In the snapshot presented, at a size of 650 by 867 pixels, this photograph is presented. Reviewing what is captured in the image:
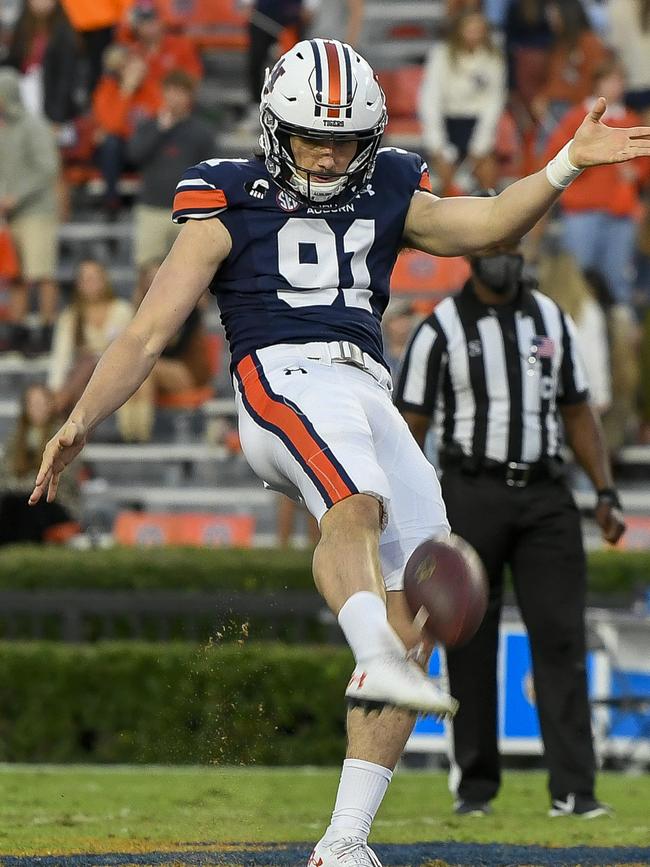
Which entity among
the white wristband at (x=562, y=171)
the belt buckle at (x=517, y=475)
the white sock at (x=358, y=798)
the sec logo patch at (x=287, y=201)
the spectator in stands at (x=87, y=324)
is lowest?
the spectator in stands at (x=87, y=324)

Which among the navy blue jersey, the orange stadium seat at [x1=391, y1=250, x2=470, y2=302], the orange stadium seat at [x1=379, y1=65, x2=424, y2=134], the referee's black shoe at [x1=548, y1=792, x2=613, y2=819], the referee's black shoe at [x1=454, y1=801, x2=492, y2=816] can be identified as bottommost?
the referee's black shoe at [x1=454, y1=801, x2=492, y2=816]

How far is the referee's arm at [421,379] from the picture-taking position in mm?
7191

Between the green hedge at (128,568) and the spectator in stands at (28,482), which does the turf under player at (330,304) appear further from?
the spectator in stands at (28,482)

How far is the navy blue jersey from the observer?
5.09 meters

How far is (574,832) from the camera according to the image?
21.1ft

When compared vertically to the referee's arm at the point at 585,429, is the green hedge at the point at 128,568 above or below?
below

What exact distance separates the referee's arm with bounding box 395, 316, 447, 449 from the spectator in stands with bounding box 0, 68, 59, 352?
756 cm

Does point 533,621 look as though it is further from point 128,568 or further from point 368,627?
point 128,568

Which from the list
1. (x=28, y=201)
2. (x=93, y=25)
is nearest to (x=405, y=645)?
(x=28, y=201)

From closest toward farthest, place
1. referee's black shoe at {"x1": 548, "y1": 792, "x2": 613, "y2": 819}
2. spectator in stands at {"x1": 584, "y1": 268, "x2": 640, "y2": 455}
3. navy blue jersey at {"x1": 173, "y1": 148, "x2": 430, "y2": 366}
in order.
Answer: navy blue jersey at {"x1": 173, "y1": 148, "x2": 430, "y2": 366} → referee's black shoe at {"x1": 548, "y1": 792, "x2": 613, "y2": 819} → spectator in stands at {"x1": 584, "y1": 268, "x2": 640, "y2": 455}

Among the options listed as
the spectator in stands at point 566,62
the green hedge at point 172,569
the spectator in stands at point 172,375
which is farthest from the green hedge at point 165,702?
the spectator in stands at point 566,62

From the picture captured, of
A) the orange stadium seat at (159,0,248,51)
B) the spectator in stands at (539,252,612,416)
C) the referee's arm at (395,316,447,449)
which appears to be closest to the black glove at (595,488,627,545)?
the referee's arm at (395,316,447,449)

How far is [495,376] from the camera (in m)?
7.17

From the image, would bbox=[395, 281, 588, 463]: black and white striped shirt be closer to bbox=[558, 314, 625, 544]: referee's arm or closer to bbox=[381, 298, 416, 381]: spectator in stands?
bbox=[558, 314, 625, 544]: referee's arm
